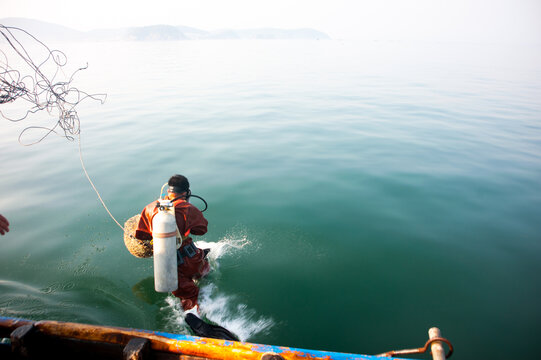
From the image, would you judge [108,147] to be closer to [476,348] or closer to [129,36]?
[476,348]

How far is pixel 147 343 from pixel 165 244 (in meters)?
1.14

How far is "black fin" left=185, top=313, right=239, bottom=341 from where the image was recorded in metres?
3.52

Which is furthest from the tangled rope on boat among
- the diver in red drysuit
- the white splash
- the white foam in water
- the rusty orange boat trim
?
the white splash

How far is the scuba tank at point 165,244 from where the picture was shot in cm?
342

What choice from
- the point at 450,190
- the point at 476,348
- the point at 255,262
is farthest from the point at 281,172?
the point at 476,348

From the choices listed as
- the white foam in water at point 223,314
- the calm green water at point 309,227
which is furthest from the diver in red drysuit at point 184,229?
the calm green water at point 309,227

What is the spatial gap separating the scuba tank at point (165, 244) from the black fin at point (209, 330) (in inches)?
21.7

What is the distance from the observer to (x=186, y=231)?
3889 millimetres

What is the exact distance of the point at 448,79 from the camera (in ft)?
81.7

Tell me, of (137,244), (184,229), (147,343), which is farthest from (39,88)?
(147,343)

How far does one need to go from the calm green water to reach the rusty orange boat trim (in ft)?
4.89

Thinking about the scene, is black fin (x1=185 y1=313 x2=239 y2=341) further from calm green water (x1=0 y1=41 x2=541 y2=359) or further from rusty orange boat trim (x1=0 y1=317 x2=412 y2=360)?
rusty orange boat trim (x1=0 y1=317 x2=412 y2=360)

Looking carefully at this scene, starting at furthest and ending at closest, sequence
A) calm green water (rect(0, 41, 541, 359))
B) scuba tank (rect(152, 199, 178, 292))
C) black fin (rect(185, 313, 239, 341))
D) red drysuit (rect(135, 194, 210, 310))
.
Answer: calm green water (rect(0, 41, 541, 359)) < red drysuit (rect(135, 194, 210, 310)) < black fin (rect(185, 313, 239, 341)) < scuba tank (rect(152, 199, 178, 292))

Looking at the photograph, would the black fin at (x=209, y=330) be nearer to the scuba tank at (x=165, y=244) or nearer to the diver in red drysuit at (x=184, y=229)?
the diver in red drysuit at (x=184, y=229)
